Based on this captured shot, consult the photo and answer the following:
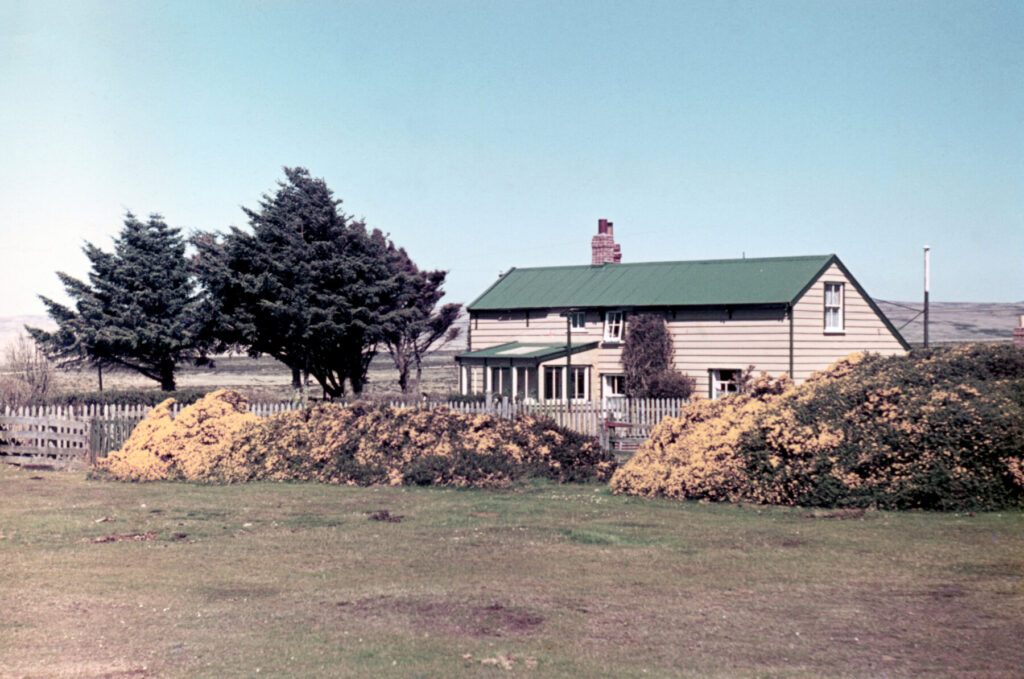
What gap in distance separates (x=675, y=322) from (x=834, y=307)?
687 cm

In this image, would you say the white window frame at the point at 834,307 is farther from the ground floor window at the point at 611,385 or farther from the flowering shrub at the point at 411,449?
the flowering shrub at the point at 411,449

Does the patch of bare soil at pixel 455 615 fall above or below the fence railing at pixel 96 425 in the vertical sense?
below

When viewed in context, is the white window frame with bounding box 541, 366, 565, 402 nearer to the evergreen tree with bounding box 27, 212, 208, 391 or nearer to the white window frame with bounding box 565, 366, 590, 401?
the white window frame with bounding box 565, 366, 590, 401

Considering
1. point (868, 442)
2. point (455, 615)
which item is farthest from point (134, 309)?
point (455, 615)

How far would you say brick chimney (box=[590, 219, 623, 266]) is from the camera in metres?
50.8

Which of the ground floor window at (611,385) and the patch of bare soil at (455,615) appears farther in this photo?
the ground floor window at (611,385)

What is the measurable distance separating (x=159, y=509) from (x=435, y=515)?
4451 millimetres

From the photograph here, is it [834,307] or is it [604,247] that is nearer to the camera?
[834,307]

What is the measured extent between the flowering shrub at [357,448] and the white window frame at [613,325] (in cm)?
2464

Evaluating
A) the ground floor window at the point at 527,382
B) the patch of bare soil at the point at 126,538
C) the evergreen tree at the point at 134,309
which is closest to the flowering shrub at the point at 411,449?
the patch of bare soil at the point at 126,538

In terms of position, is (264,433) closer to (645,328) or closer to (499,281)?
(645,328)

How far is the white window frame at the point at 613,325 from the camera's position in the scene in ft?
147

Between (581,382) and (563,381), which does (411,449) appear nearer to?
(563,381)

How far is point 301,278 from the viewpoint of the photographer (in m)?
46.0
